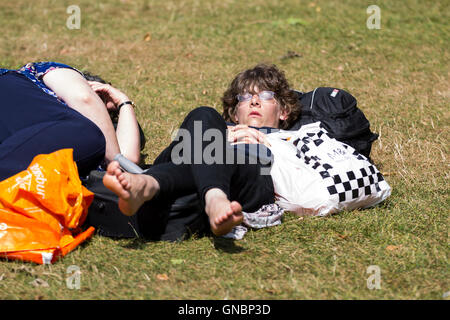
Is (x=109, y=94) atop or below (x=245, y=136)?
atop

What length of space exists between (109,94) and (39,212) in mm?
1527

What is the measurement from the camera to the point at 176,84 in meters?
6.57

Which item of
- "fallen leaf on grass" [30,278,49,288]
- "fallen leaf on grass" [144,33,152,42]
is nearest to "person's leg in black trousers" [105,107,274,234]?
"fallen leaf on grass" [30,278,49,288]

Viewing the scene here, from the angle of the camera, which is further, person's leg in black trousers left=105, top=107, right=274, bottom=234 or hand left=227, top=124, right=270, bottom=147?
hand left=227, top=124, right=270, bottom=147

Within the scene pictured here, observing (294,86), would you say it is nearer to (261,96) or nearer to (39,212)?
(261,96)

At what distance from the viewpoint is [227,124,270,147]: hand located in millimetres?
4086

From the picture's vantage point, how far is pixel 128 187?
3213mm

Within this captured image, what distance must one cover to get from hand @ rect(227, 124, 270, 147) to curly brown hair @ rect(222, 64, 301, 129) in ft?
2.17

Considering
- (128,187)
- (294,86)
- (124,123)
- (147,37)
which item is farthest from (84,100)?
(147,37)

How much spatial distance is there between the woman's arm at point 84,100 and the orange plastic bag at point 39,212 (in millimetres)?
740

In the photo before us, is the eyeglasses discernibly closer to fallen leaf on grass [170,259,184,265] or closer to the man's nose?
the man's nose

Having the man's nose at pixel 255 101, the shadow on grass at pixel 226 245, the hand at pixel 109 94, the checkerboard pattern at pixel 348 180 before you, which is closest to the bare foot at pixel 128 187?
the shadow on grass at pixel 226 245

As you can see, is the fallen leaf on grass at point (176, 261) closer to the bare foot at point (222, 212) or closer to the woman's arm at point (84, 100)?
the bare foot at point (222, 212)
